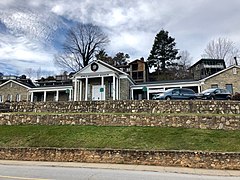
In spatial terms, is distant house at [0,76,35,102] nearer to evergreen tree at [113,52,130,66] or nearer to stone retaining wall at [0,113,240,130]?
stone retaining wall at [0,113,240,130]

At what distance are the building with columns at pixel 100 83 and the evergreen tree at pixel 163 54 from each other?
2646cm

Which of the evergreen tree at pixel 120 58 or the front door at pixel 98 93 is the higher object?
the evergreen tree at pixel 120 58

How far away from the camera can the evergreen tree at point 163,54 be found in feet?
208

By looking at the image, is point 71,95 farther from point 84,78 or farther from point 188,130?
point 188,130

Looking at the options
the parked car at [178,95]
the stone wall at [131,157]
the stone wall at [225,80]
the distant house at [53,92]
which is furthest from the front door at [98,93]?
the stone wall at [131,157]

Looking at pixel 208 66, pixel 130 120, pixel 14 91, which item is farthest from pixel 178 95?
pixel 14 91

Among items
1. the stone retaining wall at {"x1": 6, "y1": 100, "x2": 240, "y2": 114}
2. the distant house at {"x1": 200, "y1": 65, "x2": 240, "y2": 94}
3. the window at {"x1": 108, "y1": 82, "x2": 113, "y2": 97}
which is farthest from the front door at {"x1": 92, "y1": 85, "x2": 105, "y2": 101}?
the distant house at {"x1": 200, "y1": 65, "x2": 240, "y2": 94}

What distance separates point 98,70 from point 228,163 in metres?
26.9

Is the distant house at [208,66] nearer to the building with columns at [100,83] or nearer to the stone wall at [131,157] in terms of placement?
the building with columns at [100,83]

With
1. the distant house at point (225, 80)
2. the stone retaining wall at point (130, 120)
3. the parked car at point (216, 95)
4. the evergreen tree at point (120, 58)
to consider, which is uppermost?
the evergreen tree at point (120, 58)

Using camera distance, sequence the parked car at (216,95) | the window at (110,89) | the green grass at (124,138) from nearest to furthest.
Result: 1. the green grass at (124,138)
2. the parked car at (216,95)
3. the window at (110,89)

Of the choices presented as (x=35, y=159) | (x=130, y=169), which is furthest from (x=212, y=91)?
(x=35, y=159)

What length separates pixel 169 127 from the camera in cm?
1738

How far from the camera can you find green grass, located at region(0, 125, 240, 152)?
1422 cm
